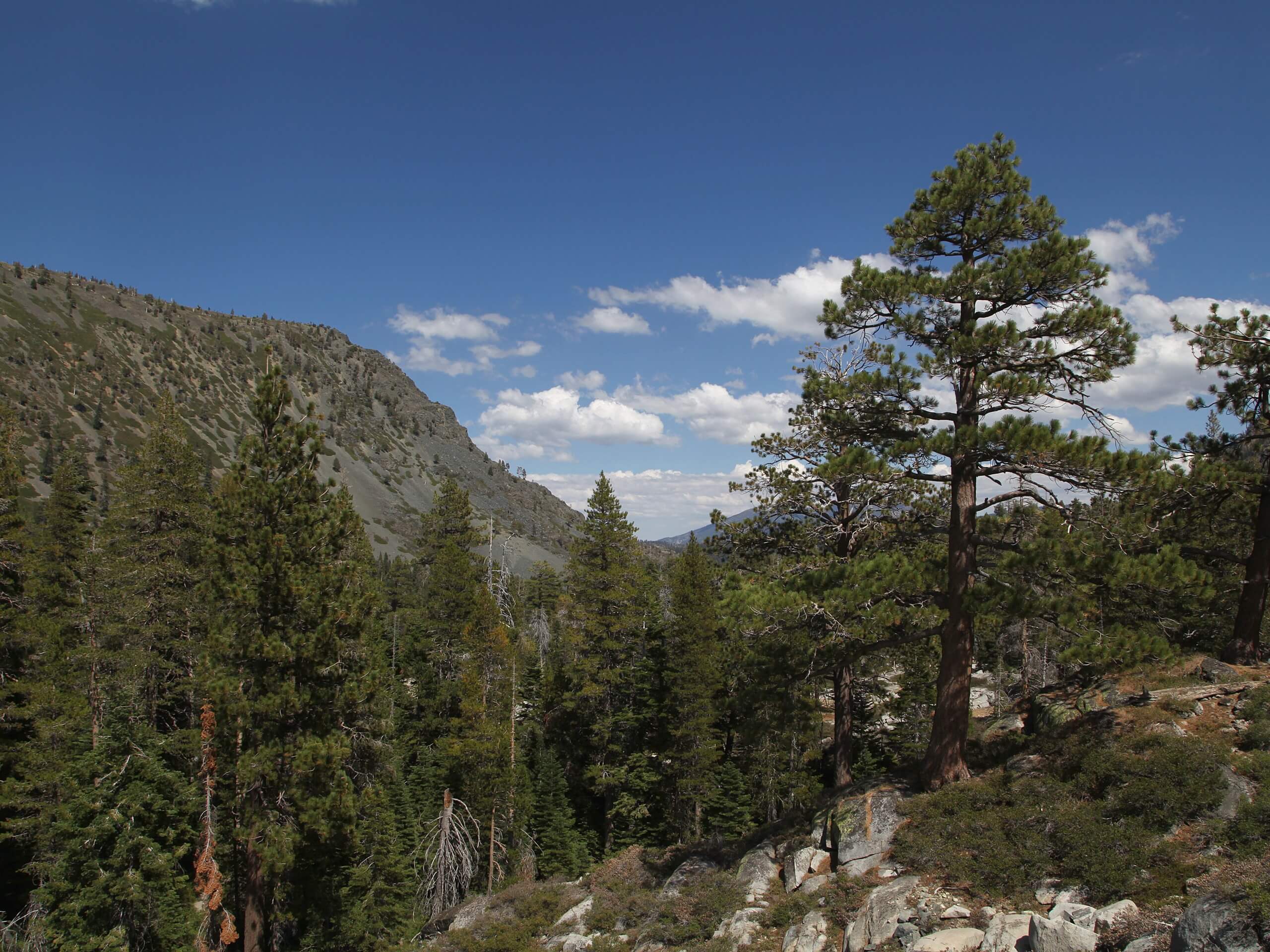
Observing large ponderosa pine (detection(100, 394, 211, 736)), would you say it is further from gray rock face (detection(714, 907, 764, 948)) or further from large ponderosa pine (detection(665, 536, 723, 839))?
gray rock face (detection(714, 907, 764, 948))

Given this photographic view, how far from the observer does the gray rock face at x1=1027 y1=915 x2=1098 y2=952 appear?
606 centimetres

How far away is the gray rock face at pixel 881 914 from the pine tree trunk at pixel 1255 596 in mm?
8665

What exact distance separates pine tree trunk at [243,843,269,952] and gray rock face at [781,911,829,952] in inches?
440

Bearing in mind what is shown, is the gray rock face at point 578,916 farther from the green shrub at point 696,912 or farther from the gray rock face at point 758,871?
the gray rock face at point 758,871

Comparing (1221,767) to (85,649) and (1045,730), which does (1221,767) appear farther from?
(85,649)

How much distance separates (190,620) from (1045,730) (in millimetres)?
22311

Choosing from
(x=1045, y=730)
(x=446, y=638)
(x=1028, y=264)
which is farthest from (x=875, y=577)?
(x=446, y=638)

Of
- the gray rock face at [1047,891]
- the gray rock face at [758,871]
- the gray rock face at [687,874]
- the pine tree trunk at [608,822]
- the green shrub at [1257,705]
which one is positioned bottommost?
the pine tree trunk at [608,822]

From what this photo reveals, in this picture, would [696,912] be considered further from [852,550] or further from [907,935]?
[852,550]

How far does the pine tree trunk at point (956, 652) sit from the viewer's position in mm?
10422

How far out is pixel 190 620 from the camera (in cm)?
1991

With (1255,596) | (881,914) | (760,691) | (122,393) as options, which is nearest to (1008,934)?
(881,914)

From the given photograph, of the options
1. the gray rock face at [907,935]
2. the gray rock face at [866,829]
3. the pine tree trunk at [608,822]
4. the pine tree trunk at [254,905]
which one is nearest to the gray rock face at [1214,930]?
the gray rock face at [907,935]

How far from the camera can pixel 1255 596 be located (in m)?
12.4
